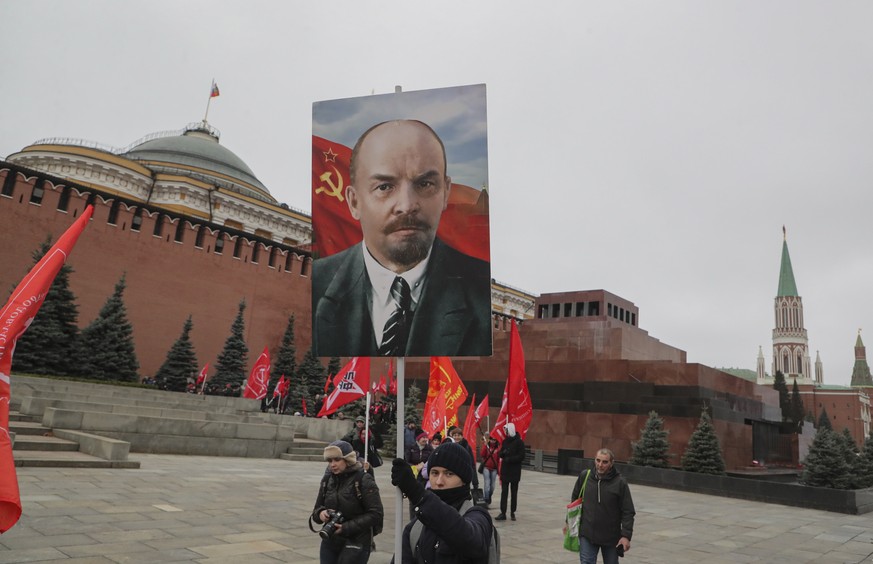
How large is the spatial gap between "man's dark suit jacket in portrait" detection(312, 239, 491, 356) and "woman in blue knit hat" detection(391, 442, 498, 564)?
3.77ft

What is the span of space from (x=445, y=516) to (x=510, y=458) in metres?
7.33

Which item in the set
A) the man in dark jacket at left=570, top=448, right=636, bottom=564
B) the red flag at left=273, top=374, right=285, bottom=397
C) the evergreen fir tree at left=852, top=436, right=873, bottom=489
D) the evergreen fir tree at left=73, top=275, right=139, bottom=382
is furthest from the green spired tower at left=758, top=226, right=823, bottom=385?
the man in dark jacket at left=570, top=448, right=636, bottom=564

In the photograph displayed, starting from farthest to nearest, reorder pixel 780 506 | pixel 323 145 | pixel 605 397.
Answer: pixel 605 397
pixel 780 506
pixel 323 145

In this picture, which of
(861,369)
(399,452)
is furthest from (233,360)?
(861,369)

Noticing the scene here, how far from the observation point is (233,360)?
31297 mm


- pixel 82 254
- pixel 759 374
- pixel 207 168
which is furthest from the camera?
pixel 759 374

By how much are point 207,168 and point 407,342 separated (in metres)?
50.2

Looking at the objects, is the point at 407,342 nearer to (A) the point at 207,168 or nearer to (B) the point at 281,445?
(B) the point at 281,445

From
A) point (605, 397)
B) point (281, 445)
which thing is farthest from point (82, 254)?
point (605, 397)

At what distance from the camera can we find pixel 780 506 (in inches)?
530

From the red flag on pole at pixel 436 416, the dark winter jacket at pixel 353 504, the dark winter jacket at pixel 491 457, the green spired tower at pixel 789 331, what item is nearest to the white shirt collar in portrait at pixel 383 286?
the dark winter jacket at pixel 353 504

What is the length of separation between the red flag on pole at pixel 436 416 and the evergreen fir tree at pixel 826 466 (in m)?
9.72

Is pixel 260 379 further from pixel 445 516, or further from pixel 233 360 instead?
pixel 445 516

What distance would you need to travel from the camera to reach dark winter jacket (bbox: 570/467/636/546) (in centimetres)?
483
